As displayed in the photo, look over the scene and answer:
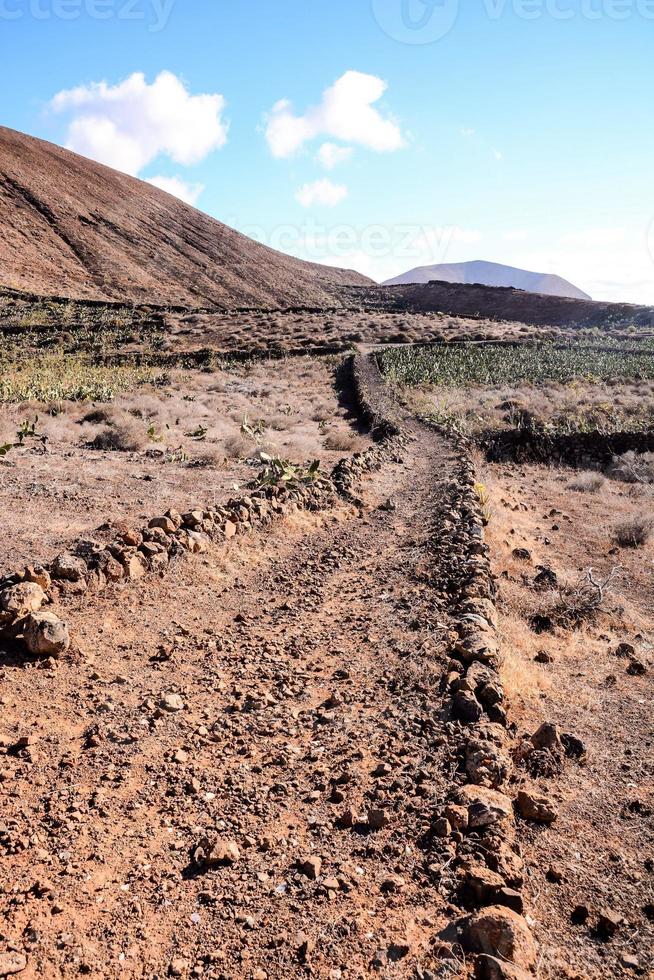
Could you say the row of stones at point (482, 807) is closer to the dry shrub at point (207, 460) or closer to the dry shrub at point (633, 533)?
the dry shrub at point (633, 533)

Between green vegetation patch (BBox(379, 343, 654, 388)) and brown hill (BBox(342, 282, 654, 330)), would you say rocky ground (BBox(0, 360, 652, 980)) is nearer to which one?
green vegetation patch (BBox(379, 343, 654, 388))

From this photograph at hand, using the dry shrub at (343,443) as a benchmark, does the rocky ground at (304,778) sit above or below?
below

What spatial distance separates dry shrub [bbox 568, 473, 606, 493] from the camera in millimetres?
14252

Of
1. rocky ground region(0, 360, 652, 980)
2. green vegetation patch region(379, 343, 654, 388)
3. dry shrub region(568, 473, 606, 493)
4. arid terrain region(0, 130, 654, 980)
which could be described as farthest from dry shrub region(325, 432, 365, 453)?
green vegetation patch region(379, 343, 654, 388)

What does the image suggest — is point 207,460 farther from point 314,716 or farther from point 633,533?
point 314,716

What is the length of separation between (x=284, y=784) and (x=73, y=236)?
71901 mm

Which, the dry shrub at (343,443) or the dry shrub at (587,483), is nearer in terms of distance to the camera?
the dry shrub at (587,483)

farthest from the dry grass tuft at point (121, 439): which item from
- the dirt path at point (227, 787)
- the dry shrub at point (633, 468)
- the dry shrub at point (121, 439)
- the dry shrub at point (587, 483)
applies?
the dry shrub at point (633, 468)

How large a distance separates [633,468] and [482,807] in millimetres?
13858

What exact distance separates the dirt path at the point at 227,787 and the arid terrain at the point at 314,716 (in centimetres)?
1

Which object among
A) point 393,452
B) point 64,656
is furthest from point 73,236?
point 64,656

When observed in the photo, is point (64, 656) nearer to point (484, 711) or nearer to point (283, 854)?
point (283, 854)

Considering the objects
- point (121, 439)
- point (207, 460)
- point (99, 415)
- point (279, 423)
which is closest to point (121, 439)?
point (121, 439)

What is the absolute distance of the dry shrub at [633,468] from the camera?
1501 centimetres
